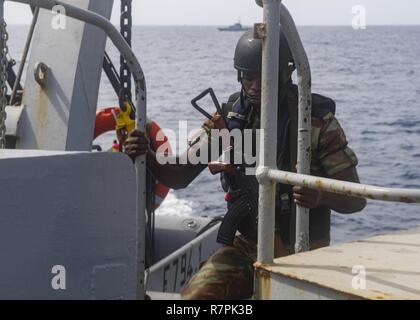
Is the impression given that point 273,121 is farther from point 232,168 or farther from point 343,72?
point 343,72

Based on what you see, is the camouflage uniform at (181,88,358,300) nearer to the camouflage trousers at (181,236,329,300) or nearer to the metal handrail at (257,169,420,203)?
the camouflage trousers at (181,236,329,300)

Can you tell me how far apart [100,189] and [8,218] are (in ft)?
1.51

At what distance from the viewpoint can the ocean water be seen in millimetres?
13575

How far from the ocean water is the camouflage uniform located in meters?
2.17

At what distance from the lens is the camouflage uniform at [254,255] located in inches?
147

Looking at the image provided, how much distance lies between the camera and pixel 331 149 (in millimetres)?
3822

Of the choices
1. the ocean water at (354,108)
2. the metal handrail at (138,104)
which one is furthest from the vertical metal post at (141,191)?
the ocean water at (354,108)

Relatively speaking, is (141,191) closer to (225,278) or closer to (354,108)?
(225,278)

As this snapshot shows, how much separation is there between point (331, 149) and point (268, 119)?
94cm

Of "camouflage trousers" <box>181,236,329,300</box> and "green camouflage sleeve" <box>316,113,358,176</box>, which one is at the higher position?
"green camouflage sleeve" <box>316,113,358,176</box>

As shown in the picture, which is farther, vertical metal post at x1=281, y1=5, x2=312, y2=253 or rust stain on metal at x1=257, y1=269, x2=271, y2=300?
vertical metal post at x1=281, y1=5, x2=312, y2=253

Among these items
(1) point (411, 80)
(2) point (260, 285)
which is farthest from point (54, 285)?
(1) point (411, 80)

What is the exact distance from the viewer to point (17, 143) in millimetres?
4883

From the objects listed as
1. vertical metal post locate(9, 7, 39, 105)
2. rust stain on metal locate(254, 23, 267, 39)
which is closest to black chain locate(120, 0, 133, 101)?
vertical metal post locate(9, 7, 39, 105)
